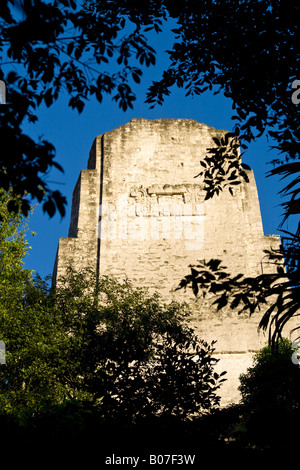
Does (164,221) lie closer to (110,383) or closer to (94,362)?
(94,362)

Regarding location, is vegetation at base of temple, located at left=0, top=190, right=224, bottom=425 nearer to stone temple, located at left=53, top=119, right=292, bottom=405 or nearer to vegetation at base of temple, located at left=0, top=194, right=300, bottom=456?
vegetation at base of temple, located at left=0, top=194, right=300, bottom=456

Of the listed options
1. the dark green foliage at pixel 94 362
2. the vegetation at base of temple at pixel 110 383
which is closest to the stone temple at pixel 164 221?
the vegetation at base of temple at pixel 110 383

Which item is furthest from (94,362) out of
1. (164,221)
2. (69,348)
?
(164,221)

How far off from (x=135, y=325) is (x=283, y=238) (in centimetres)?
846

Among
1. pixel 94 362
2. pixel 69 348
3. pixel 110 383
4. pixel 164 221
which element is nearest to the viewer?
pixel 110 383

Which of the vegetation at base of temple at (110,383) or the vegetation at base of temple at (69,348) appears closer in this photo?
the vegetation at base of temple at (110,383)

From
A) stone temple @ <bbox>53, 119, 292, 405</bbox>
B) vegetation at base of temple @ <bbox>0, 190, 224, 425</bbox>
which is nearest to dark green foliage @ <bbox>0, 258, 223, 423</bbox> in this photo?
vegetation at base of temple @ <bbox>0, 190, 224, 425</bbox>

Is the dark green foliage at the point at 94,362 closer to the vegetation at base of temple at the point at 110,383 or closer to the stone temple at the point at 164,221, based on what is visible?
the vegetation at base of temple at the point at 110,383

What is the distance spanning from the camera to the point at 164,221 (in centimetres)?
2103

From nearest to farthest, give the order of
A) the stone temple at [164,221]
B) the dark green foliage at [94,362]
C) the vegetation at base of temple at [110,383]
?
the vegetation at base of temple at [110,383], the dark green foliage at [94,362], the stone temple at [164,221]

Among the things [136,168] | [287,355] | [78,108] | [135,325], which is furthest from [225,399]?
[78,108]

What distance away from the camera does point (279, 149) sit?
6230mm

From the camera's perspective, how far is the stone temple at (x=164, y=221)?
19766 millimetres
